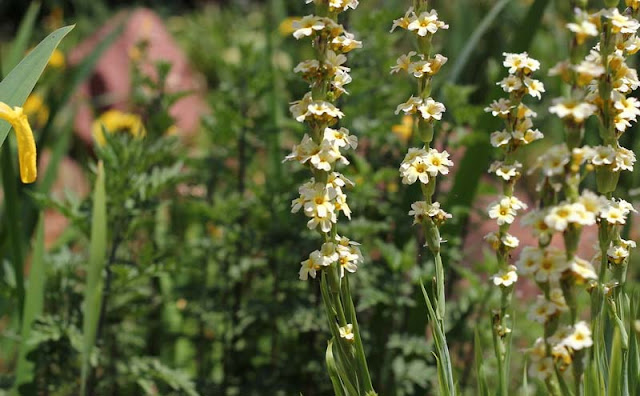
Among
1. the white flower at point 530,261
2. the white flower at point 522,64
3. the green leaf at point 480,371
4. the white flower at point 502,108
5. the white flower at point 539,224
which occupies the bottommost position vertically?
the green leaf at point 480,371

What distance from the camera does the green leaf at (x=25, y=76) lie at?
1303 mm

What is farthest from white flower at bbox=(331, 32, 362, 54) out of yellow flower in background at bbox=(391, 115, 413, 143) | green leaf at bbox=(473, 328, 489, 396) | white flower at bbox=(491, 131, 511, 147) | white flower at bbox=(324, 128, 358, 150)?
yellow flower in background at bbox=(391, 115, 413, 143)

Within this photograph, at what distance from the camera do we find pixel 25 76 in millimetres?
1320

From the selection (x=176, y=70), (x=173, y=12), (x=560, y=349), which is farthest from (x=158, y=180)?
(x=173, y=12)

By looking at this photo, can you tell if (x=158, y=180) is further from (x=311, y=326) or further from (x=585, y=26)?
(x=585, y=26)

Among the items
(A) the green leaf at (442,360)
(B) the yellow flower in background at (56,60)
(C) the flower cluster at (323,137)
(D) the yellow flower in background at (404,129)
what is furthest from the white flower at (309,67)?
(B) the yellow flower in background at (56,60)

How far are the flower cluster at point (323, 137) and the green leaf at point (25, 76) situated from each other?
1.46 ft

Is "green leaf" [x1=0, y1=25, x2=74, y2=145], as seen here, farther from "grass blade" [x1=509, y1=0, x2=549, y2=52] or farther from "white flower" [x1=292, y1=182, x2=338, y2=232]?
"grass blade" [x1=509, y1=0, x2=549, y2=52]

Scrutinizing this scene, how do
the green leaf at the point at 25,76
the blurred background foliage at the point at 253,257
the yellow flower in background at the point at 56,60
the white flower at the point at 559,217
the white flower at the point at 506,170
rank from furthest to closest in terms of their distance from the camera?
the yellow flower in background at the point at 56,60 < the blurred background foliage at the point at 253,257 < the green leaf at the point at 25,76 < the white flower at the point at 506,170 < the white flower at the point at 559,217

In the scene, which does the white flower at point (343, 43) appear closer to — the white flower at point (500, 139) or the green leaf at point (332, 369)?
the white flower at point (500, 139)

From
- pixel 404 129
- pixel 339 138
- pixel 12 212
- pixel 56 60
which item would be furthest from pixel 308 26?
pixel 56 60

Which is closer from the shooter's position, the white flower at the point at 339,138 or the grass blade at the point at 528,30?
the white flower at the point at 339,138

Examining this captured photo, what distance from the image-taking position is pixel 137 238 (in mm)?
2654

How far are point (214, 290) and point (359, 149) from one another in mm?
615
